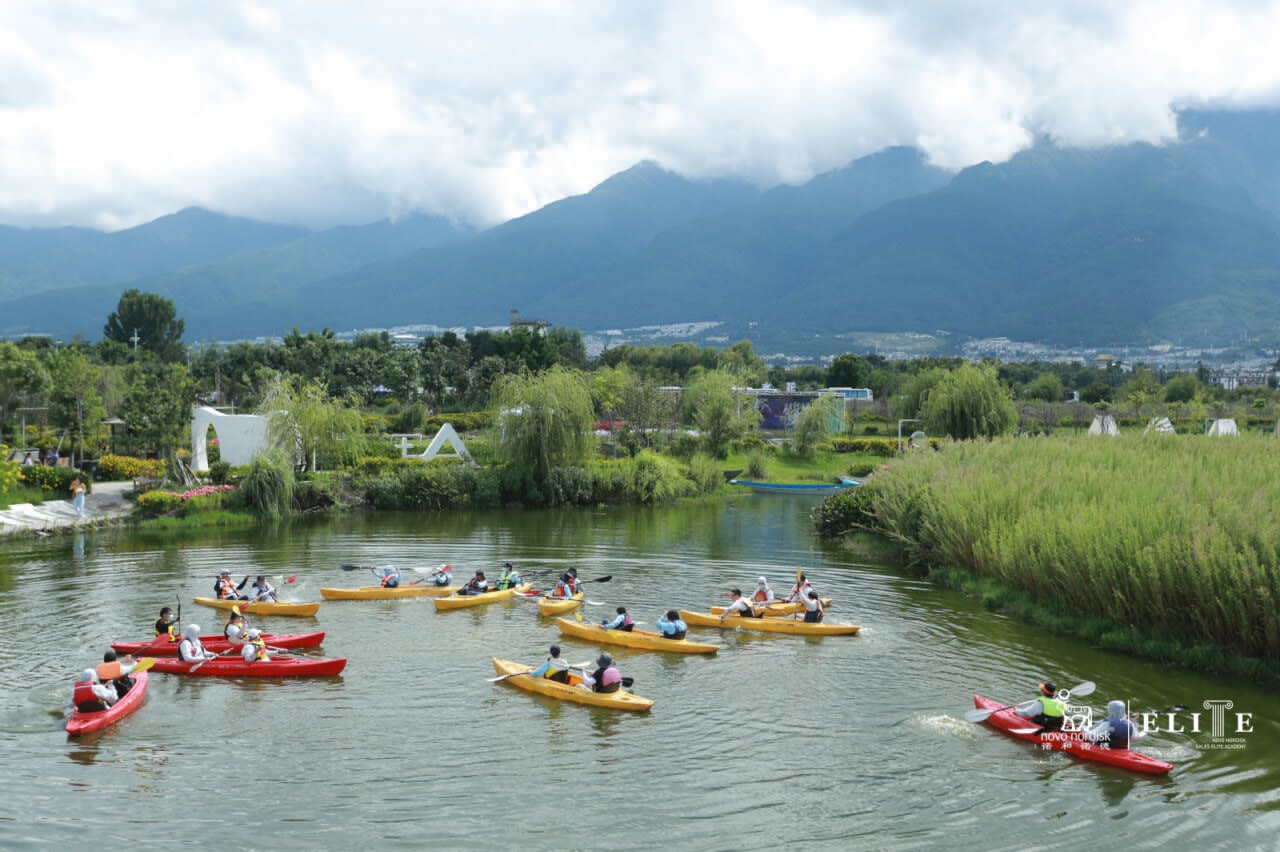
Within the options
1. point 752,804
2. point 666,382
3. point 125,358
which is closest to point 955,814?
point 752,804

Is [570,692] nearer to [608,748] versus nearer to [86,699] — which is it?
[608,748]

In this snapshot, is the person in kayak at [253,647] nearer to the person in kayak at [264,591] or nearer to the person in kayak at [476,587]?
the person in kayak at [264,591]

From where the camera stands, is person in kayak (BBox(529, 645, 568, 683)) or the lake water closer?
the lake water

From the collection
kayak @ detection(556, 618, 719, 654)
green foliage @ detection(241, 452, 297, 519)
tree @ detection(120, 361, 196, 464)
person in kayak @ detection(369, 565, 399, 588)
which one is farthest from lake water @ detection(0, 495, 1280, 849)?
tree @ detection(120, 361, 196, 464)

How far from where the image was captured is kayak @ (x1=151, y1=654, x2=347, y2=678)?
22.1 m

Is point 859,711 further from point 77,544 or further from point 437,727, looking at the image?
point 77,544

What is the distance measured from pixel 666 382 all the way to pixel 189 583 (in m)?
91.7

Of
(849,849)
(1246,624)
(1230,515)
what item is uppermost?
(1230,515)

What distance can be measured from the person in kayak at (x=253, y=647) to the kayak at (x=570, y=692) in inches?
215

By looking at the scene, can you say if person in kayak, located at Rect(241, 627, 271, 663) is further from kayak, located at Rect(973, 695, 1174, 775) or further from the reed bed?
the reed bed

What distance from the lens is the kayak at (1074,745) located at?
16.8m

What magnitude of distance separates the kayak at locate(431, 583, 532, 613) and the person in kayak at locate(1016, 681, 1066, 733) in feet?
52.3

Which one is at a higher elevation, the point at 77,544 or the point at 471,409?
the point at 471,409

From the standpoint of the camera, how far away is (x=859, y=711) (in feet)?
64.8
